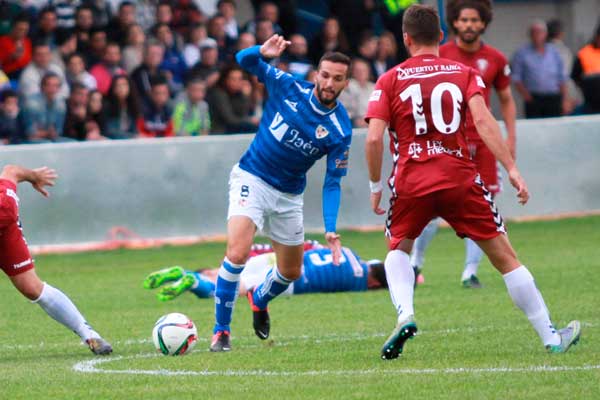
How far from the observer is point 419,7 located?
8.41m

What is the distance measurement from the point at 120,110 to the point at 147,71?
95cm

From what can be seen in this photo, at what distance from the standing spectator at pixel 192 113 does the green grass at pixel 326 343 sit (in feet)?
11.2

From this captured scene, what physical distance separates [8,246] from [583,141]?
39.0 ft

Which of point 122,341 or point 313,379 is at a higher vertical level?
point 313,379

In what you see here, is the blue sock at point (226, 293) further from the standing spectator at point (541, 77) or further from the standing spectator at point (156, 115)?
the standing spectator at point (541, 77)

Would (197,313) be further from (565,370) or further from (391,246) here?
(565,370)

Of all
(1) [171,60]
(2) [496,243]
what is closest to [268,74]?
(2) [496,243]

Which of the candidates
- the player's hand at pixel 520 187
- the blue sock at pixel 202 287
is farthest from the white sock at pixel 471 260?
the player's hand at pixel 520 187

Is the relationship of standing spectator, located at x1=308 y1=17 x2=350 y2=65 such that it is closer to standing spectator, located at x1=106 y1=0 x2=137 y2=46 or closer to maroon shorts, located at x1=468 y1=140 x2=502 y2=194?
standing spectator, located at x1=106 y1=0 x2=137 y2=46

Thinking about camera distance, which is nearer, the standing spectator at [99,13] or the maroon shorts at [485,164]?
the maroon shorts at [485,164]

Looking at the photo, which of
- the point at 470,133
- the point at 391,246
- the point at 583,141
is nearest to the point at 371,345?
the point at 391,246

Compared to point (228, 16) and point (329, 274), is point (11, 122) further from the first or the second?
point (329, 274)

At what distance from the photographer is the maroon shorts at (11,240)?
894 cm

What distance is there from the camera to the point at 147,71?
19.4m
